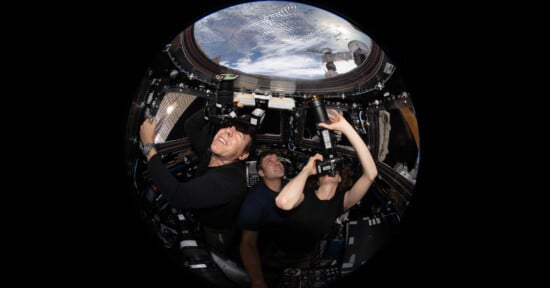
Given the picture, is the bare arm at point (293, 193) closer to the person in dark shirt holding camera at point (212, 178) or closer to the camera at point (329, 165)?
the camera at point (329, 165)

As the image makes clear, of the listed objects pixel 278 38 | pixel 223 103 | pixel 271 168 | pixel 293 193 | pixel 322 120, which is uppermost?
pixel 278 38

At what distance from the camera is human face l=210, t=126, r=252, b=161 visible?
1883mm

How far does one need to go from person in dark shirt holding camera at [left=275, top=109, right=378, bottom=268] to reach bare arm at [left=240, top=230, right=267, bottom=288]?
6.2 inches

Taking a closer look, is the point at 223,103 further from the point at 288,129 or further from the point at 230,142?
the point at 288,129

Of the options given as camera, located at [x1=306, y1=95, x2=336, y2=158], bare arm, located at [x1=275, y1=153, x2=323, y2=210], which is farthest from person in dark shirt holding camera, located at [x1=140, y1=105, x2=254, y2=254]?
camera, located at [x1=306, y1=95, x2=336, y2=158]

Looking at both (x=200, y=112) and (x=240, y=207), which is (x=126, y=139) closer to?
(x=200, y=112)

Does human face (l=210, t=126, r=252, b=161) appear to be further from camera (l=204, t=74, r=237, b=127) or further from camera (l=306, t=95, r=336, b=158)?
camera (l=306, t=95, r=336, b=158)

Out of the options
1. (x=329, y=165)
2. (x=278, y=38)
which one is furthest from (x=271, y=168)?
(x=278, y=38)

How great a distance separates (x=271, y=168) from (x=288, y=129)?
9.7 inches

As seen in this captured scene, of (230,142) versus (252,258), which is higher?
(230,142)

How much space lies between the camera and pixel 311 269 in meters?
1.98

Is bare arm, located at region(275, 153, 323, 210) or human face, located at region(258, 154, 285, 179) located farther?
human face, located at region(258, 154, 285, 179)

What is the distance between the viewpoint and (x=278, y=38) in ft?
6.25

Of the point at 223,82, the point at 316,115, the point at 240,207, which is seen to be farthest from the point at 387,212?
the point at 223,82
